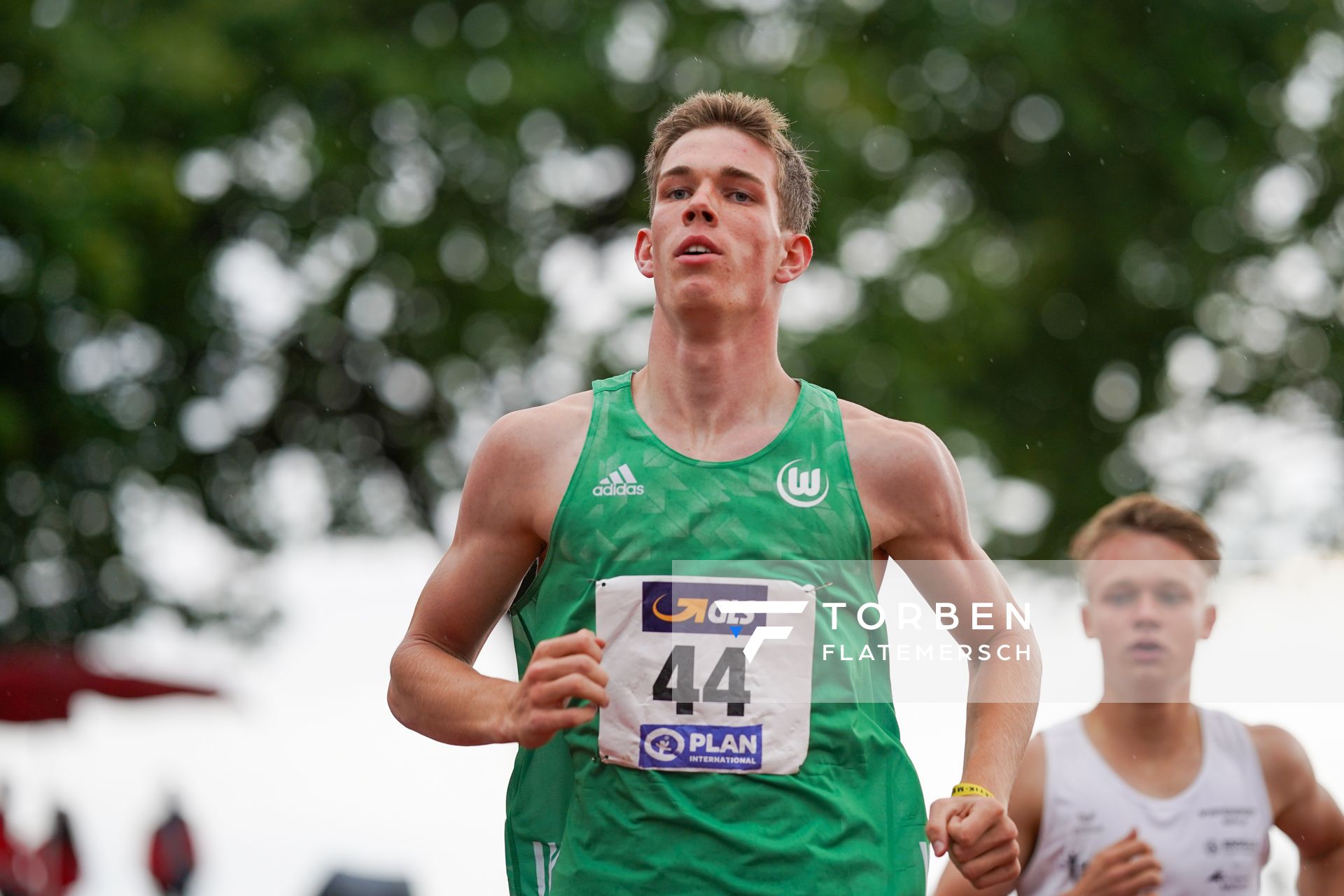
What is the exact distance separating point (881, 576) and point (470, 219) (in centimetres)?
896

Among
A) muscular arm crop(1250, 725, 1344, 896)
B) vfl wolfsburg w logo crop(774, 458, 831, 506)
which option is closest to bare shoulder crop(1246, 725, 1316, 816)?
muscular arm crop(1250, 725, 1344, 896)

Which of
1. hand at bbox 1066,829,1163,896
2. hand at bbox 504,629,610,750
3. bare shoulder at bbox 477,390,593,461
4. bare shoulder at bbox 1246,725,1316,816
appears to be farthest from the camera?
bare shoulder at bbox 1246,725,1316,816

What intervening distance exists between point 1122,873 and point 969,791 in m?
1.45

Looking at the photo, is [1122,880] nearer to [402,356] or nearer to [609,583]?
[609,583]

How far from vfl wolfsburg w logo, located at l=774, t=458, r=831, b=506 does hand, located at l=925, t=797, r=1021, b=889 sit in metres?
0.68

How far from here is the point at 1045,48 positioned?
12.2 metres

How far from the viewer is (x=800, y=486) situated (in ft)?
10.9

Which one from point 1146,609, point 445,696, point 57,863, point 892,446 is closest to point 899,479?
point 892,446

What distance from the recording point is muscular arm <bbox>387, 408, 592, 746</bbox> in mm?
3373

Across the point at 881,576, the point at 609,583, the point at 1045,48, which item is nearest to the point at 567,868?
the point at 609,583

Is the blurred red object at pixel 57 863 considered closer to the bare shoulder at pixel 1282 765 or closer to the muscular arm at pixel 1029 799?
the muscular arm at pixel 1029 799

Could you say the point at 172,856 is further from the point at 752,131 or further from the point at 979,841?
the point at 979,841

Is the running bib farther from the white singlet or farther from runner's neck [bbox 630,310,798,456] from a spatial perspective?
the white singlet

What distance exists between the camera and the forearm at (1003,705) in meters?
3.32
